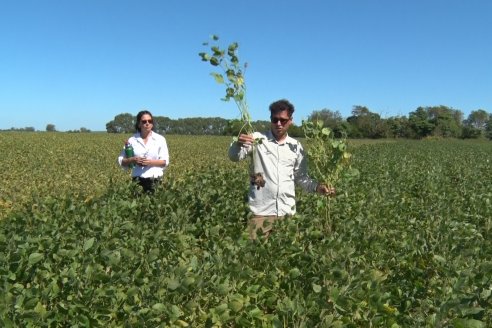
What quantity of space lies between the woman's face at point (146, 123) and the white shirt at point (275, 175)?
175 centimetres

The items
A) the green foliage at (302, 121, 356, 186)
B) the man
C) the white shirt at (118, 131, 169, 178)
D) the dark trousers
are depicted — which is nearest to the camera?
the green foliage at (302, 121, 356, 186)

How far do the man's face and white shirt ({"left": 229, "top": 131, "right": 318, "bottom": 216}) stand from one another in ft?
0.42

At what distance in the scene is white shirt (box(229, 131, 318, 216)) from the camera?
161 inches

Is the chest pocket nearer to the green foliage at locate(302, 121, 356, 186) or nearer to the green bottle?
the green foliage at locate(302, 121, 356, 186)

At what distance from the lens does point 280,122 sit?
388 centimetres

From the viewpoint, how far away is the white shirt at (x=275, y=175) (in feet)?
13.4

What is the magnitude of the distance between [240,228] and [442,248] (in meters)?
2.07

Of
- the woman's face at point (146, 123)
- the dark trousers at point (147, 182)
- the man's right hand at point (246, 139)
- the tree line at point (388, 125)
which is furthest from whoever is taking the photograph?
the tree line at point (388, 125)

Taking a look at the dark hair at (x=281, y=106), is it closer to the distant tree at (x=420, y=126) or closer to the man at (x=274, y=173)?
the man at (x=274, y=173)

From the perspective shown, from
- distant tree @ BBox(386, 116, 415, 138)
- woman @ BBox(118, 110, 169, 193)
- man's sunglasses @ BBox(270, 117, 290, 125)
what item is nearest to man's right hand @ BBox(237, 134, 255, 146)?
man's sunglasses @ BBox(270, 117, 290, 125)

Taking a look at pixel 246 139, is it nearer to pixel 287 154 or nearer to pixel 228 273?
pixel 287 154

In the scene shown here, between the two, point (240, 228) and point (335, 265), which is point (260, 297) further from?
point (240, 228)

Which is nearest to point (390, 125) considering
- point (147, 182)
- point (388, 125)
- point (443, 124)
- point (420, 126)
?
point (388, 125)

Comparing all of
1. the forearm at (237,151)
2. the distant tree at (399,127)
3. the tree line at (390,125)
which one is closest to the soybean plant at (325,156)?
the forearm at (237,151)
